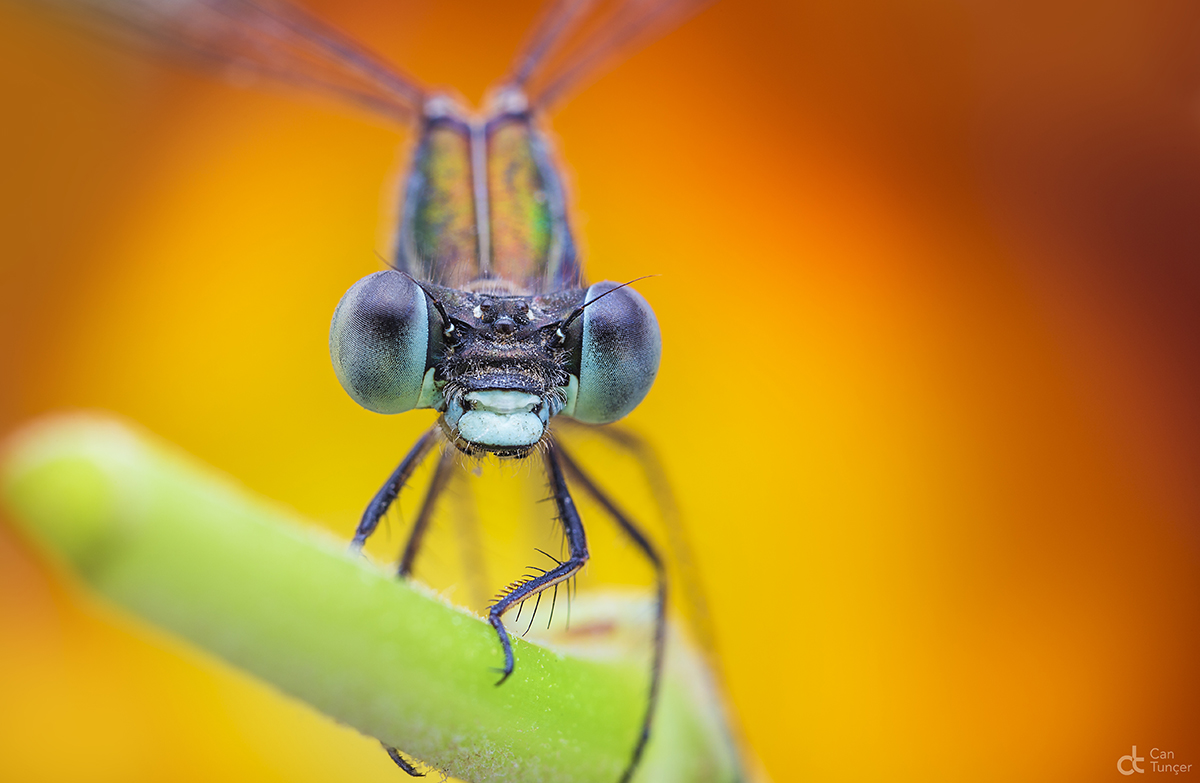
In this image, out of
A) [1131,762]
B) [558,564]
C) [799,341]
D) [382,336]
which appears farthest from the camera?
[799,341]

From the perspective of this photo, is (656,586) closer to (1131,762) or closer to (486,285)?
(486,285)

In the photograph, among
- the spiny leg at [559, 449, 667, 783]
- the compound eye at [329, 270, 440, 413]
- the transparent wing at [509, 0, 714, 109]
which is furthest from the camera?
the transparent wing at [509, 0, 714, 109]

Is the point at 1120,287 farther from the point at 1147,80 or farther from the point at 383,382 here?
the point at 383,382

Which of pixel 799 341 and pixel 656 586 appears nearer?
pixel 656 586

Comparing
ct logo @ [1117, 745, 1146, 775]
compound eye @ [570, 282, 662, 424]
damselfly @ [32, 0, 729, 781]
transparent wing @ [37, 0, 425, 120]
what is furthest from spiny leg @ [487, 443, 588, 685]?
ct logo @ [1117, 745, 1146, 775]

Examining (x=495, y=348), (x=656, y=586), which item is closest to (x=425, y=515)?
(x=656, y=586)

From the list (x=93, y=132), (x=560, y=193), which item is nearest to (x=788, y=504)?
(x=560, y=193)

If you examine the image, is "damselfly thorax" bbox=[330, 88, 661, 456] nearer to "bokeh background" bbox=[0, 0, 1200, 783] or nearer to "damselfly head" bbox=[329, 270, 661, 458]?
"damselfly head" bbox=[329, 270, 661, 458]
